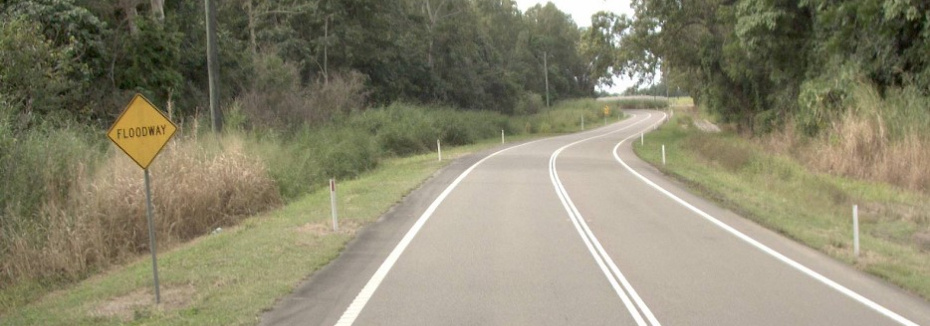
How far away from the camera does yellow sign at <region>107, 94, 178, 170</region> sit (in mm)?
8766

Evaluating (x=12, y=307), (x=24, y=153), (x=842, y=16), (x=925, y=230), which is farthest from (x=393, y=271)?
(x=842, y=16)

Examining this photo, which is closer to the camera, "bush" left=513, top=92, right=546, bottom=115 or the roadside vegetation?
the roadside vegetation

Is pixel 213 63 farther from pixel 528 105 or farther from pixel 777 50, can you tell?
pixel 528 105

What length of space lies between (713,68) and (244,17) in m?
25.9

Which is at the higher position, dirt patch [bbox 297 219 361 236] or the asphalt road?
dirt patch [bbox 297 219 361 236]

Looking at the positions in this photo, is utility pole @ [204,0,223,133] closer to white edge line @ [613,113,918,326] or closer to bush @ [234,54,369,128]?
bush @ [234,54,369,128]

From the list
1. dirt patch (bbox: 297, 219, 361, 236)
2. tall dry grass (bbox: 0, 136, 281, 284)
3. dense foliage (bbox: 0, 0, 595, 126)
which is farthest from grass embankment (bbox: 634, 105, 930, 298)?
dense foliage (bbox: 0, 0, 595, 126)

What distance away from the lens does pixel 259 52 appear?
43.2 metres

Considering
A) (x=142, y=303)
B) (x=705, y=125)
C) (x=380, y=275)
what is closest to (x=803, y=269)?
(x=380, y=275)

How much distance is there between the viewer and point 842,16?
86.2 feet

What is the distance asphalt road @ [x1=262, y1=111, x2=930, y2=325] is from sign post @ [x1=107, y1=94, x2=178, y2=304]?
1.87 metres

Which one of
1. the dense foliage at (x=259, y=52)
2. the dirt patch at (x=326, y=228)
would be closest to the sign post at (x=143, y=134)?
the dirt patch at (x=326, y=228)

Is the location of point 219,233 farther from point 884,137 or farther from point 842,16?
point 842,16

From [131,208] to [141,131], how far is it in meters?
6.06
